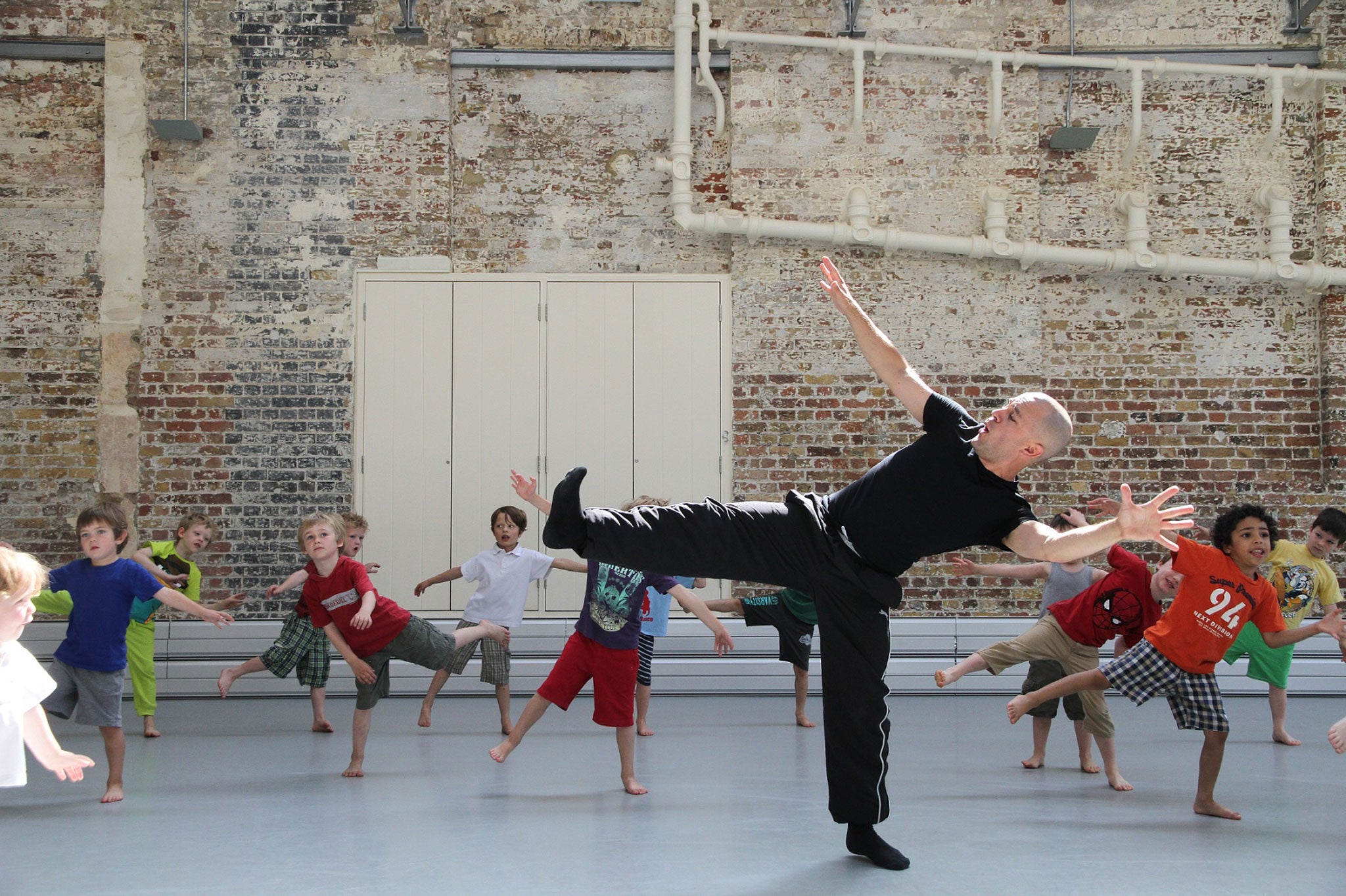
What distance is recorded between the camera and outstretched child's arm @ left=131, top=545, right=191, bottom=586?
19.9 feet

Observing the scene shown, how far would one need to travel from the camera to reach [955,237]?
816 centimetres

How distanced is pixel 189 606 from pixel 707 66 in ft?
18.0

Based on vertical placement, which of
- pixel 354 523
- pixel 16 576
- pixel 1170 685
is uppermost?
pixel 16 576

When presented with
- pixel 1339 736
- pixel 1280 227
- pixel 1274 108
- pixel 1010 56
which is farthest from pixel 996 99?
pixel 1339 736

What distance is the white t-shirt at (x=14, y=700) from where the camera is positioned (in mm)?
2684

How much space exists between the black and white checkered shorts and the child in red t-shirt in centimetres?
Answer: 313

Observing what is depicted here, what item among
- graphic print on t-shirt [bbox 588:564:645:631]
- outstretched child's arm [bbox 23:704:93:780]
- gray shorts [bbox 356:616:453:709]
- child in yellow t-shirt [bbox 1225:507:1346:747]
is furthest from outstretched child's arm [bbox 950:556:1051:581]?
outstretched child's arm [bbox 23:704:93:780]

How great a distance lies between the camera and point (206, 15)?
822 centimetres

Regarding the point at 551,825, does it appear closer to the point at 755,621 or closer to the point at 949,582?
the point at 755,621

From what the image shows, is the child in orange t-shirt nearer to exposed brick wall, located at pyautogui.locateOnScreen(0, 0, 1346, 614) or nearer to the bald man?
the bald man

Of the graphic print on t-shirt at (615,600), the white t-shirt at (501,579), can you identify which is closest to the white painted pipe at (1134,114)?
the white t-shirt at (501,579)

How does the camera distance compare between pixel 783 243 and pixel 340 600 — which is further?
pixel 783 243

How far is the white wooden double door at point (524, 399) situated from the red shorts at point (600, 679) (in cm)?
339

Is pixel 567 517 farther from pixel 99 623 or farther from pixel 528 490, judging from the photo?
pixel 99 623
